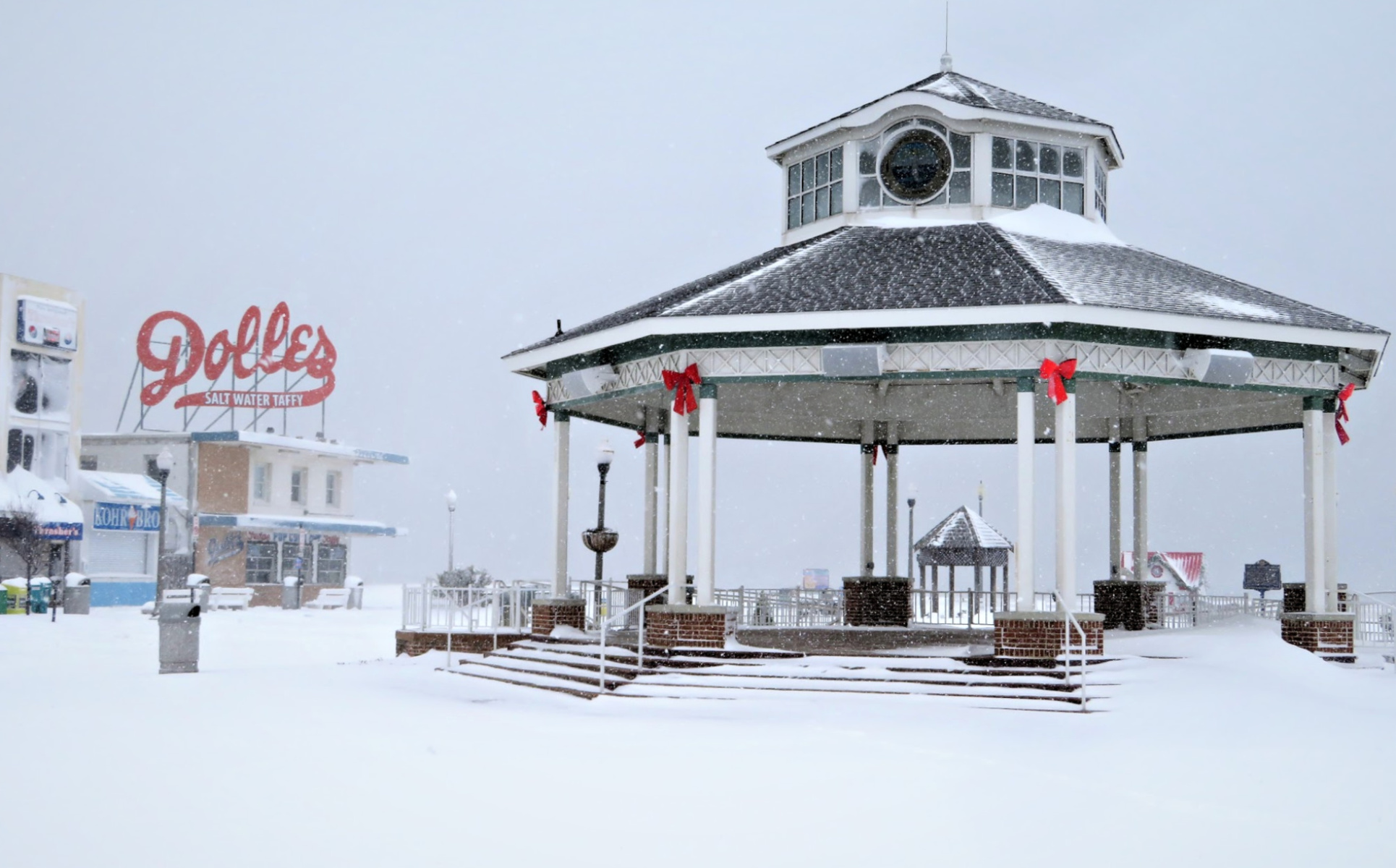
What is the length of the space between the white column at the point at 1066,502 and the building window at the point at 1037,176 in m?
6.72

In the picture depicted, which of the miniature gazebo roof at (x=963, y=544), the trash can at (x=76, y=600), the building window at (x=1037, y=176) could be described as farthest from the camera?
the trash can at (x=76, y=600)

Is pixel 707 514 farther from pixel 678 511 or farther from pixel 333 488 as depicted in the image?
pixel 333 488

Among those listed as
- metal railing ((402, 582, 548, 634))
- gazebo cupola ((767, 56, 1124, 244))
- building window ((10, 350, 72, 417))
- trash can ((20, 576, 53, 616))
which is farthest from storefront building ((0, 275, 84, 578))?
gazebo cupola ((767, 56, 1124, 244))

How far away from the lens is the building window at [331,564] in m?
62.8

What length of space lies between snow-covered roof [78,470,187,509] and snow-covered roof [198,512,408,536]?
1.57m

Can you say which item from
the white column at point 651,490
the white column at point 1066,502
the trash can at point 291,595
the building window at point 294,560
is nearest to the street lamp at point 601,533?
the white column at point 651,490

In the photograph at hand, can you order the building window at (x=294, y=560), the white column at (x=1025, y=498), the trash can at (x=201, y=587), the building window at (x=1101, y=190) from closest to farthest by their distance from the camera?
1. the white column at (x=1025, y=498)
2. the building window at (x=1101, y=190)
3. the trash can at (x=201, y=587)
4. the building window at (x=294, y=560)

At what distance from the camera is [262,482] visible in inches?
2371

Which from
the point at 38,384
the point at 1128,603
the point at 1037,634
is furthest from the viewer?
the point at 38,384

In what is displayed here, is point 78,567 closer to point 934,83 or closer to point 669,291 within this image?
point 669,291

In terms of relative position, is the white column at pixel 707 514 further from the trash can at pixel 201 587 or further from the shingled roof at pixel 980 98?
the trash can at pixel 201 587

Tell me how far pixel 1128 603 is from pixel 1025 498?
9.65 meters

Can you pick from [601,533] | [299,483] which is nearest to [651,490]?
[601,533]

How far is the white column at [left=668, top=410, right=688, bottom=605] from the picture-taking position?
18.8m
